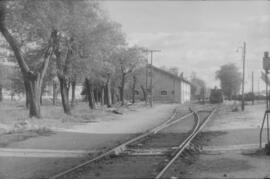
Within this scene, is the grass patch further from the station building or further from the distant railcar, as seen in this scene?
the station building

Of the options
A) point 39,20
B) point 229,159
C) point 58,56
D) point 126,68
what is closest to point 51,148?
point 229,159

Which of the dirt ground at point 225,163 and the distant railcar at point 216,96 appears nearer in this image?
the dirt ground at point 225,163

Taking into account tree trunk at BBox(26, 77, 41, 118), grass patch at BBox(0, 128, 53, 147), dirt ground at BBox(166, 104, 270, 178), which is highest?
tree trunk at BBox(26, 77, 41, 118)

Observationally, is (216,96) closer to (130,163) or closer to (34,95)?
(34,95)

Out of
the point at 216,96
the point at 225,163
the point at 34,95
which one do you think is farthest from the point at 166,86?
the point at 225,163

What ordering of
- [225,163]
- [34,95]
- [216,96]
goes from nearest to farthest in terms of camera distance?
[225,163], [34,95], [216,96]

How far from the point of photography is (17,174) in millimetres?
8453

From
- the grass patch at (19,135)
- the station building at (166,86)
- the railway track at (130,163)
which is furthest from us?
the station building at (166,86)

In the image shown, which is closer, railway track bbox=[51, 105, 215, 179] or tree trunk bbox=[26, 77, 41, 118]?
railway track bbox=[51, 105, 215, 179]

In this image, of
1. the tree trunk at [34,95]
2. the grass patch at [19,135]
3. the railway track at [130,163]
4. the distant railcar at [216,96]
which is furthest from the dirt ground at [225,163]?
the distant railcar at [216,96]

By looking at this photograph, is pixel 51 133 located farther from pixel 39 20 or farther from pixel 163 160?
pixel 163 160

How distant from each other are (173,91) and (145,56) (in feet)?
85.5

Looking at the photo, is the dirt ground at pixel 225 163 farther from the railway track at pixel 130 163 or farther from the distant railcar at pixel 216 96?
the distant railcar at pixel 216 96

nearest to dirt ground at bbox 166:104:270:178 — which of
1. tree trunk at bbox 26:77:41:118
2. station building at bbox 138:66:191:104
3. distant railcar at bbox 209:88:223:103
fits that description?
tree trunk at bbox 26:77:41:118
